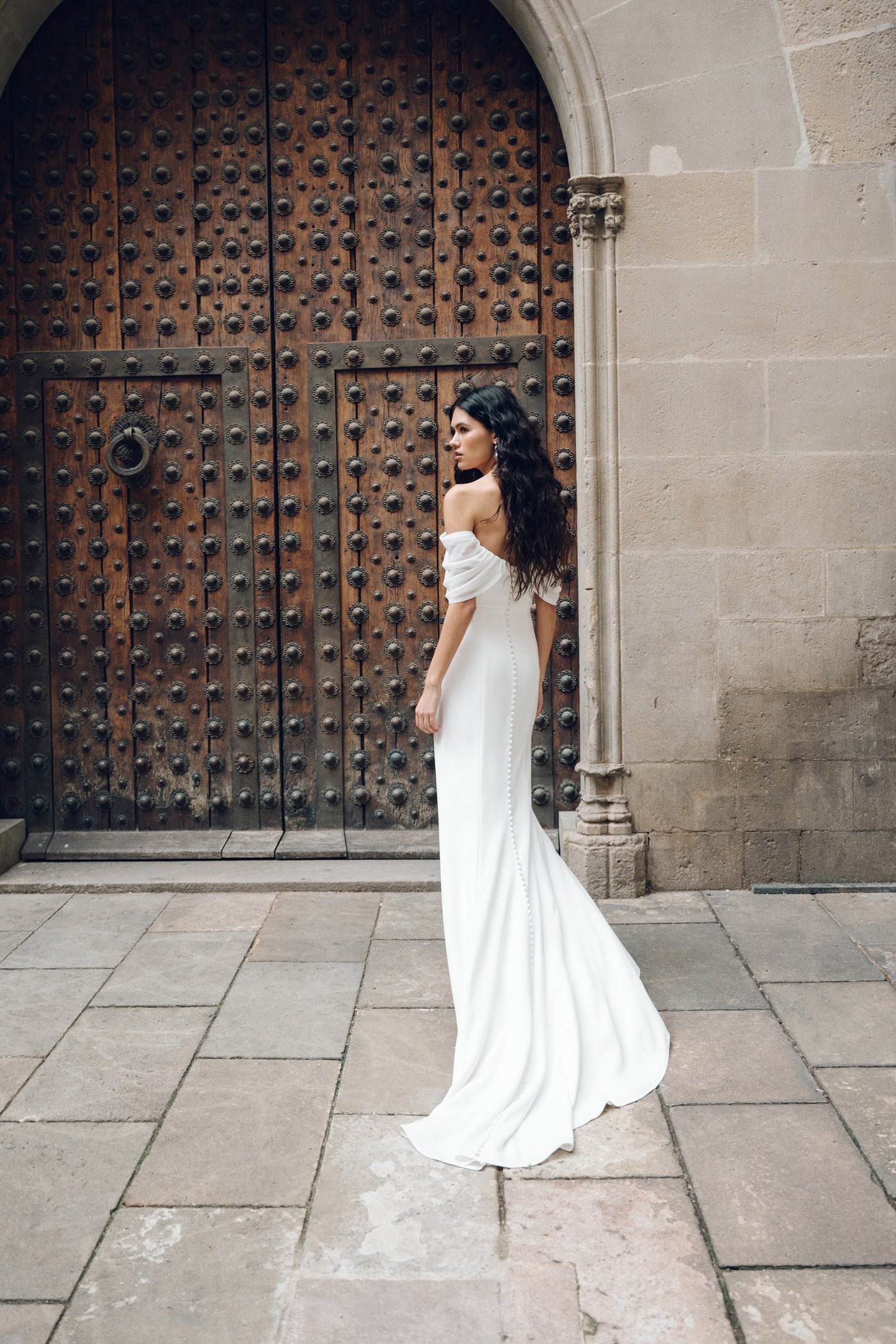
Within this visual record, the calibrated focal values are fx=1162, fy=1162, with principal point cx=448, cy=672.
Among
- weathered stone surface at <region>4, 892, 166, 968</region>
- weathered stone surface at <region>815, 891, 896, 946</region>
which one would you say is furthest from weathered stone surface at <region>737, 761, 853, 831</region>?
weathered stone surface at <region>4, 892, 166, 968</region>

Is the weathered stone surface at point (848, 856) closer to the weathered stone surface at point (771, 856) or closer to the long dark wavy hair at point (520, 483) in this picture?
the weathered stone surface at point (771, 856)

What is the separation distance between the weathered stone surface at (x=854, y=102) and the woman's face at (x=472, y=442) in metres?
2.18

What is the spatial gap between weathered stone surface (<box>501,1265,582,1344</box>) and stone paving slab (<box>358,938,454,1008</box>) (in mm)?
1221

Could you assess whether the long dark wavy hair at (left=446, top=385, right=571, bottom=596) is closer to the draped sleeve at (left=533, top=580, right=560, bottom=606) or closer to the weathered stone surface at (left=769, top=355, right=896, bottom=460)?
the draped sleeve at (left=533, top=580, right=560, bottom=606)

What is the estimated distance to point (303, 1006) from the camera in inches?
129

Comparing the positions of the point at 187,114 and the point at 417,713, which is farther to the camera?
the point at 187,114

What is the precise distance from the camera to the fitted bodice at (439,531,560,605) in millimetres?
2768

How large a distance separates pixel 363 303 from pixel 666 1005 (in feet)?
9.68

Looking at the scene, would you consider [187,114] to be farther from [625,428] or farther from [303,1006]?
[303,1006]

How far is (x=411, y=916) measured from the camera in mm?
4105

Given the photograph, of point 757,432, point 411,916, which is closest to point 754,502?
point 757,432

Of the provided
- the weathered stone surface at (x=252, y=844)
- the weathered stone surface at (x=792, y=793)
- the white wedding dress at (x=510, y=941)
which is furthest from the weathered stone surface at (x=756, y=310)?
the weathered stone surface at (x=252, y=844)

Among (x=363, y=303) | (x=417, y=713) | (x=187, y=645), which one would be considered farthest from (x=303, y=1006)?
(x=363, y=303)

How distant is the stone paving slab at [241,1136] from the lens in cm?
234
